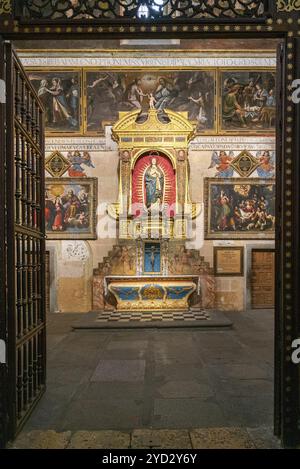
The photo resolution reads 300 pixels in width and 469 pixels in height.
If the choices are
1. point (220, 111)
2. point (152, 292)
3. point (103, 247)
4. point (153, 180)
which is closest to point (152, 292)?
point (152, 292)

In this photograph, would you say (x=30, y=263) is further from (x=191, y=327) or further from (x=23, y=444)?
(x=191, y=327)

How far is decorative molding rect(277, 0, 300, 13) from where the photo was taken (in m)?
3.59

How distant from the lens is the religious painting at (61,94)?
1298cm

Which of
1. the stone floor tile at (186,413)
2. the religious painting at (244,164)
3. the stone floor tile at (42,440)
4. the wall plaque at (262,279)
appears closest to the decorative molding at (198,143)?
the religious painting at (244,164)

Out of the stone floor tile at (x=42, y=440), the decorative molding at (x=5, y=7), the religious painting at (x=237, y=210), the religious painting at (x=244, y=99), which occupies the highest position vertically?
the religious painting at (x=244, y=99)

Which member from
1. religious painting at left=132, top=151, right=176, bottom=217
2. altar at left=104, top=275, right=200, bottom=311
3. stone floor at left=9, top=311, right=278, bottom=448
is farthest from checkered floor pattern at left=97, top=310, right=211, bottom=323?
religious painting at left=132, top=151, right=176, bottom=217

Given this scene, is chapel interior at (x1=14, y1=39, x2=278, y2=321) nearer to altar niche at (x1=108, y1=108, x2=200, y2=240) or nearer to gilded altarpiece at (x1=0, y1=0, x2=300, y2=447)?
altar niche at (x1=108, y1=108, x2=200, y2=240)

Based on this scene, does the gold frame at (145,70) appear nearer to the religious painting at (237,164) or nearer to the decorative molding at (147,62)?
the decorative molding at (147,62)

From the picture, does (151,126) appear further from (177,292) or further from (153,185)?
(177,292)

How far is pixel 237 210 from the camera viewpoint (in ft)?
42.5

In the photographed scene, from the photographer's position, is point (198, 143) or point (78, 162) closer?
point (78, 162)

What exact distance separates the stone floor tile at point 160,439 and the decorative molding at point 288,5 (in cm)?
400

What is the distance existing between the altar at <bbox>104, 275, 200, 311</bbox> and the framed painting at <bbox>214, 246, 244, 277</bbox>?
1447 mm

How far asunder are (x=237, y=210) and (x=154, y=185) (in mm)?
2786
